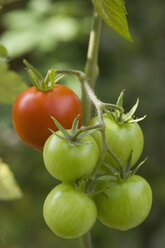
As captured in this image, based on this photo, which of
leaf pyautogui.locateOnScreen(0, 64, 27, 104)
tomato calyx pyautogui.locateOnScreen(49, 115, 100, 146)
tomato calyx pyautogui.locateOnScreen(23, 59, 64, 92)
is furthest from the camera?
leaf pyautogui.locateOnScreen(0, 64, 27, 104)

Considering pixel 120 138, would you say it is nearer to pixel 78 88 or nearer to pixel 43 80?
pixel 43 80

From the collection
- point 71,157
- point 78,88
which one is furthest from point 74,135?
point 78,88

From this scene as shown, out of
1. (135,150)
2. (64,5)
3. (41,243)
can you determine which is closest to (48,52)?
(64,5)

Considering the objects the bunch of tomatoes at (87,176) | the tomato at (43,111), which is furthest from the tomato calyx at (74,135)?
the tomato at (43,111)

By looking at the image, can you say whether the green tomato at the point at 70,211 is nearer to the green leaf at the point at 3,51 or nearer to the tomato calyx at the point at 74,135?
the tomato calyx at the point at 74,135

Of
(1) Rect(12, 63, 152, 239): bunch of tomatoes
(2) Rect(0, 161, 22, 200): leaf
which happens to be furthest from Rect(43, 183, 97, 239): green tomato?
(2) Rect(0, 161, 22, 200): leaf

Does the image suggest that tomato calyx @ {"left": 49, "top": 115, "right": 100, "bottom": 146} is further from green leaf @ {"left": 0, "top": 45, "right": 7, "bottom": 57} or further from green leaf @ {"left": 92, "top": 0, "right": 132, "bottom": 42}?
green leaf @ {"left": 0, "top": 45, "right": 7, "bottom": 57}

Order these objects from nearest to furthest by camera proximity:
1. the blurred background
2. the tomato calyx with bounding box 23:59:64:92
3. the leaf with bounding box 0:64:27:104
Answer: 1. the tomato calyx with bounding box 23:59:64:92
2. the leaf with bounding box 0:64:27:104
3. the blurred background
